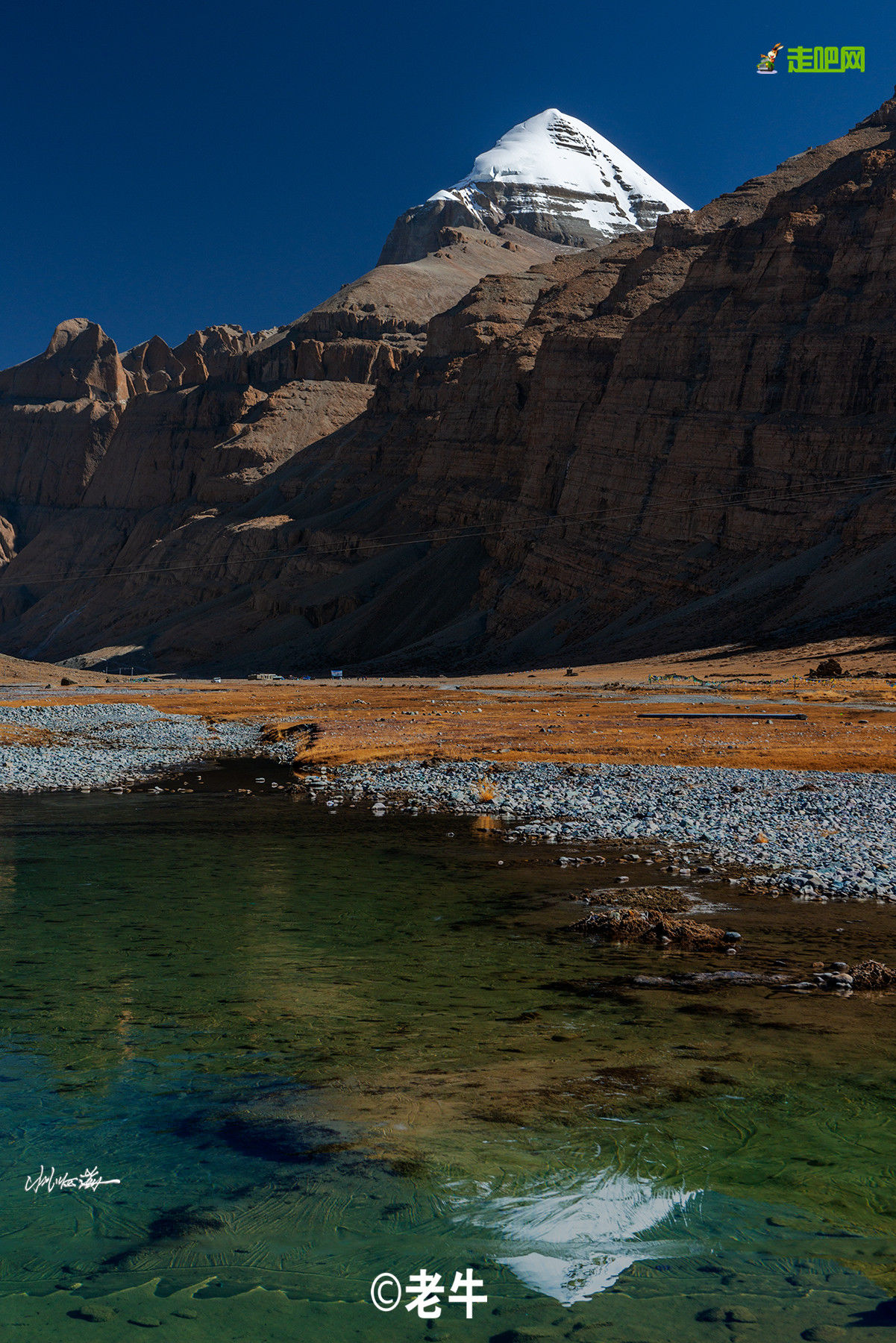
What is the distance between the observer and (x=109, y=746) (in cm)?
3909

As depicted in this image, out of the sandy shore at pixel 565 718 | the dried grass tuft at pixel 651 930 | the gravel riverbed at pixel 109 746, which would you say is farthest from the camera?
the sandy shore at pixel 565 718

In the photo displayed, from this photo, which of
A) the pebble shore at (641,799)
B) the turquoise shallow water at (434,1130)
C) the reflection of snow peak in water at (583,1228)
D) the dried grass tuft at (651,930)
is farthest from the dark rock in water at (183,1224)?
the pebble shore at (641,799)

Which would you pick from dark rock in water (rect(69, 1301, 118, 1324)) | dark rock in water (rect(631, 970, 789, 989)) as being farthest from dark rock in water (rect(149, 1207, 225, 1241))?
dark rock in water (rect(631, 970, 789, 989))

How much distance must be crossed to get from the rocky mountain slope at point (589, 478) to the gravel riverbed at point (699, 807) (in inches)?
1753

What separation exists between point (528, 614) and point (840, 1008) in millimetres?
87893

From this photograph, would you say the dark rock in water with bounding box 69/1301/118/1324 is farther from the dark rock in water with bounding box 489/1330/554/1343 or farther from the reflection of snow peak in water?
the reflection of snow peak in water

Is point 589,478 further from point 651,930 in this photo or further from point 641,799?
point 651,930

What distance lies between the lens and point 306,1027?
411 inches

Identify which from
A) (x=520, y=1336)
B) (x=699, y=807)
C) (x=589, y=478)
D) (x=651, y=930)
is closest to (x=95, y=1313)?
(x=520, y=1336)

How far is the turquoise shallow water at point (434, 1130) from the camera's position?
6180 millimetres

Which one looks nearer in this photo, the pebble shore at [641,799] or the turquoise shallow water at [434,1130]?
the turquoise shallow water at [434,1130]

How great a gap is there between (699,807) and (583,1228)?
16114 mm

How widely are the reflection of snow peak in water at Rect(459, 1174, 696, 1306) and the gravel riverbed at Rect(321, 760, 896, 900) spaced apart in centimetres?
903

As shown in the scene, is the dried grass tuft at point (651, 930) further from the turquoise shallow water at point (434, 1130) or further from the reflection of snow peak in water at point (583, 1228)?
the reflection of snow peak in water at point (583, 1228)
